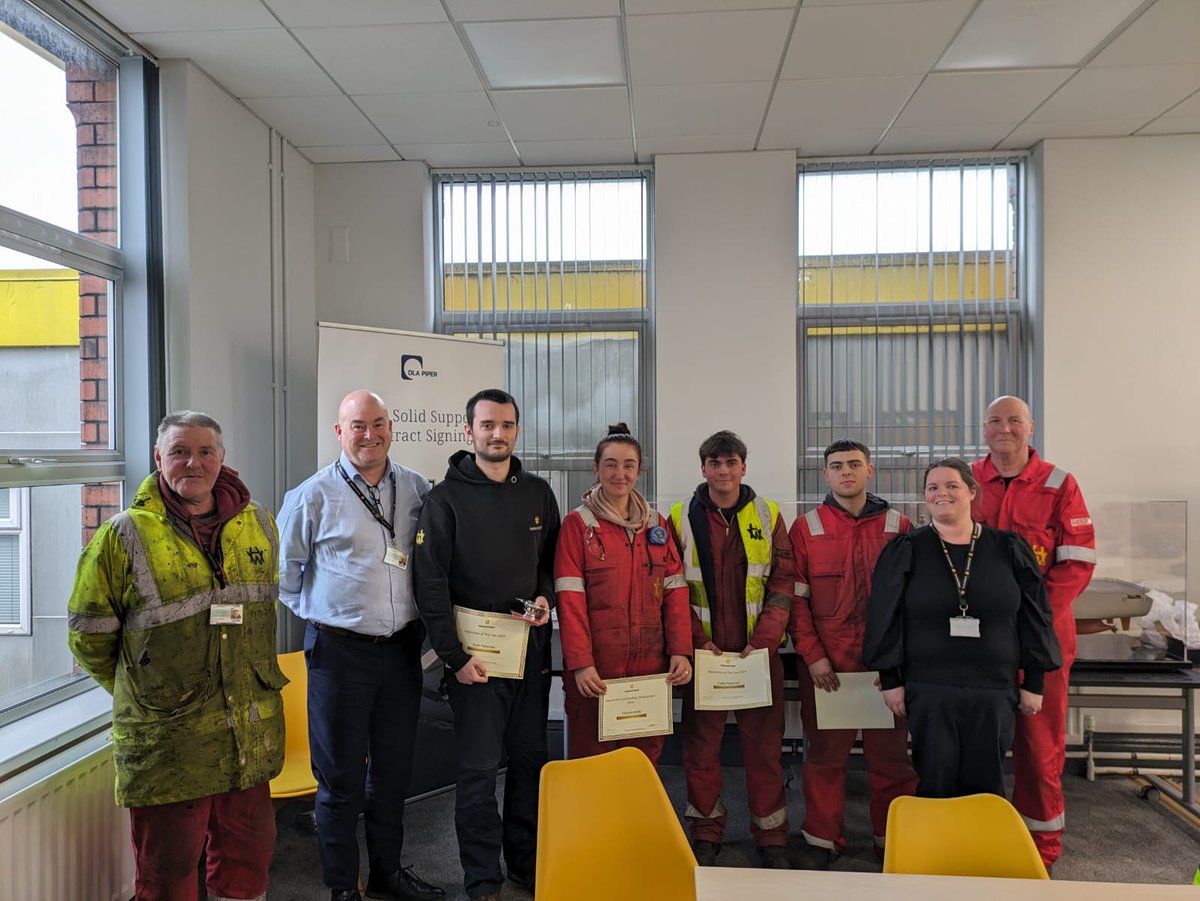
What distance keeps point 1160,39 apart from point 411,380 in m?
3.33

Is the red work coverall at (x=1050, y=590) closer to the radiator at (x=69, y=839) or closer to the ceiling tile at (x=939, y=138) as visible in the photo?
the ceiling tile at (x=939, y=138)

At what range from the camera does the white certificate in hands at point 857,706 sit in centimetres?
270

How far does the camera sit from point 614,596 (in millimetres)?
2619

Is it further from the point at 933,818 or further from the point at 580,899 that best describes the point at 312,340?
the point at 933,818

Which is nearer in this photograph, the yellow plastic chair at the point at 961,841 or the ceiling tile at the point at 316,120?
the yellow plastic chair at the point at 961,841

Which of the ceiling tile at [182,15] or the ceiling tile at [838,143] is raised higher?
the ceiling tile at [838,143]

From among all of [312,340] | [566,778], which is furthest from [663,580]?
[312,340]

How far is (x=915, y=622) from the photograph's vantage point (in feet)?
7.81

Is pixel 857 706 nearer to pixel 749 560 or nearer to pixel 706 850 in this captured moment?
pixel 749 560

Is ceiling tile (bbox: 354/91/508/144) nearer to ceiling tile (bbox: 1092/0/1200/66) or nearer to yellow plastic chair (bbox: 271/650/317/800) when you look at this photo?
yellow plastic chair (bbox: 271/650/317/800)

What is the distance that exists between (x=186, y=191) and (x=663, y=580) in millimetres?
2320

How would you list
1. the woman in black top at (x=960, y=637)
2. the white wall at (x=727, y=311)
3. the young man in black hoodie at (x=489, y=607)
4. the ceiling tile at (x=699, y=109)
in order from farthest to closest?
the white wall at (x=727, y=311) < the ceiling tile at (x=699, y=109) < the young man in black hoodie at (x=489, y=607) < the woman in black top at (x=960, y=637)

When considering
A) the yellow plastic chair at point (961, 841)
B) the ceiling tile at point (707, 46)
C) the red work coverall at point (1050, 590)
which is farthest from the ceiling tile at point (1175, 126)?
the yellow plastic chair at point (961, 841)

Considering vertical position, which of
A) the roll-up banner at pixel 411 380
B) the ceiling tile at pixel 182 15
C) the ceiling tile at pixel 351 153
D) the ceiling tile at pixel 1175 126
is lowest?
the roll-up banner at pixel 411 380
